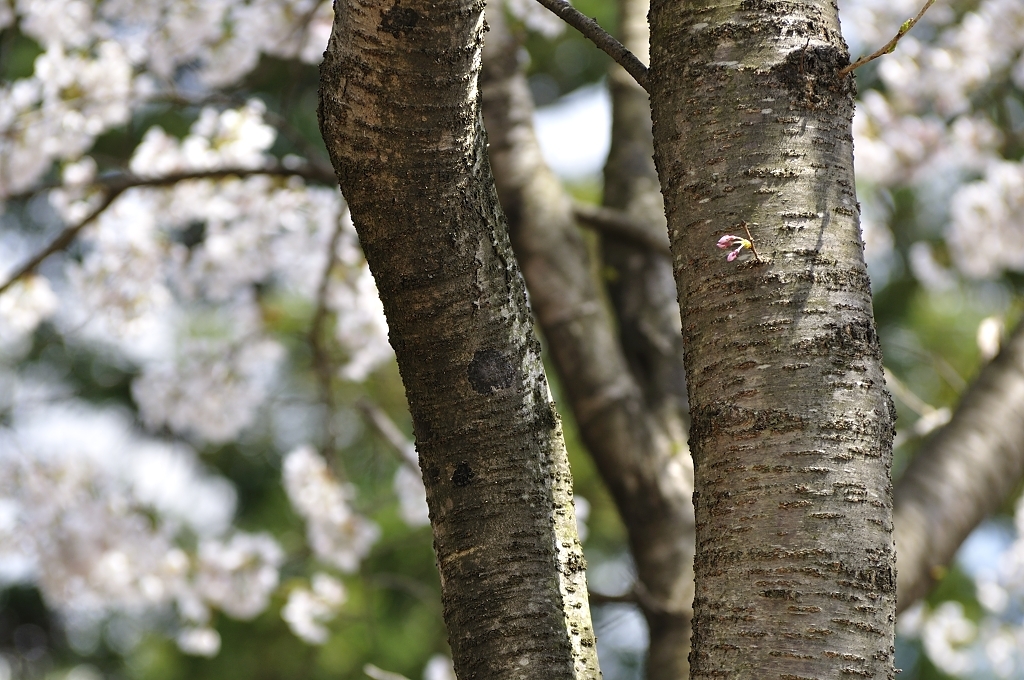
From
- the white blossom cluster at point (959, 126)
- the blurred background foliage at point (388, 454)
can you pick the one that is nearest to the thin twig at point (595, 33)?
the white blossom cluster at point (959, 126)

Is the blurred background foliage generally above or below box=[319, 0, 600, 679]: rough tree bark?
above

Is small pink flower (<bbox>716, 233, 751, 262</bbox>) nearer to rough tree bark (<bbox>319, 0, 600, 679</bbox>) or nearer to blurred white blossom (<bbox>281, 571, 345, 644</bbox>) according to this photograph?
rough tree bark (<bbox>319, 0, 600, 679</bbox>)

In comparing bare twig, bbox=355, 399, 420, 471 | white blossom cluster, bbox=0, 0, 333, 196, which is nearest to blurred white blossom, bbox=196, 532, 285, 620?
bare twig, bbox=355, 399, 420, 471

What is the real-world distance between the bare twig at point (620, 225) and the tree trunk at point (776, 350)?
1300 mm

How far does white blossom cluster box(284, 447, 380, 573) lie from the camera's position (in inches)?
129

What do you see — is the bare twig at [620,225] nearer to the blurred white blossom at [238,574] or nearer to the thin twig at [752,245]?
the thin twig at [752,245]

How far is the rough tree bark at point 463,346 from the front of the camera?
0.73m

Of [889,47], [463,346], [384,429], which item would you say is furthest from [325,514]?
[889,47]

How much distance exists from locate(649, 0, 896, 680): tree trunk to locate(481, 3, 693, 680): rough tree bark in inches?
39.0

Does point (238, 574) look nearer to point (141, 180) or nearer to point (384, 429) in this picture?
point (384, 429)

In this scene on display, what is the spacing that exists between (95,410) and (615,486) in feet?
24.7

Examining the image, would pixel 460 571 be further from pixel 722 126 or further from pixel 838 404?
pixel 722 126

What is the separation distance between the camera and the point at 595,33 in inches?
32.3

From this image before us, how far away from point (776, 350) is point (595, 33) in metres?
0.35
